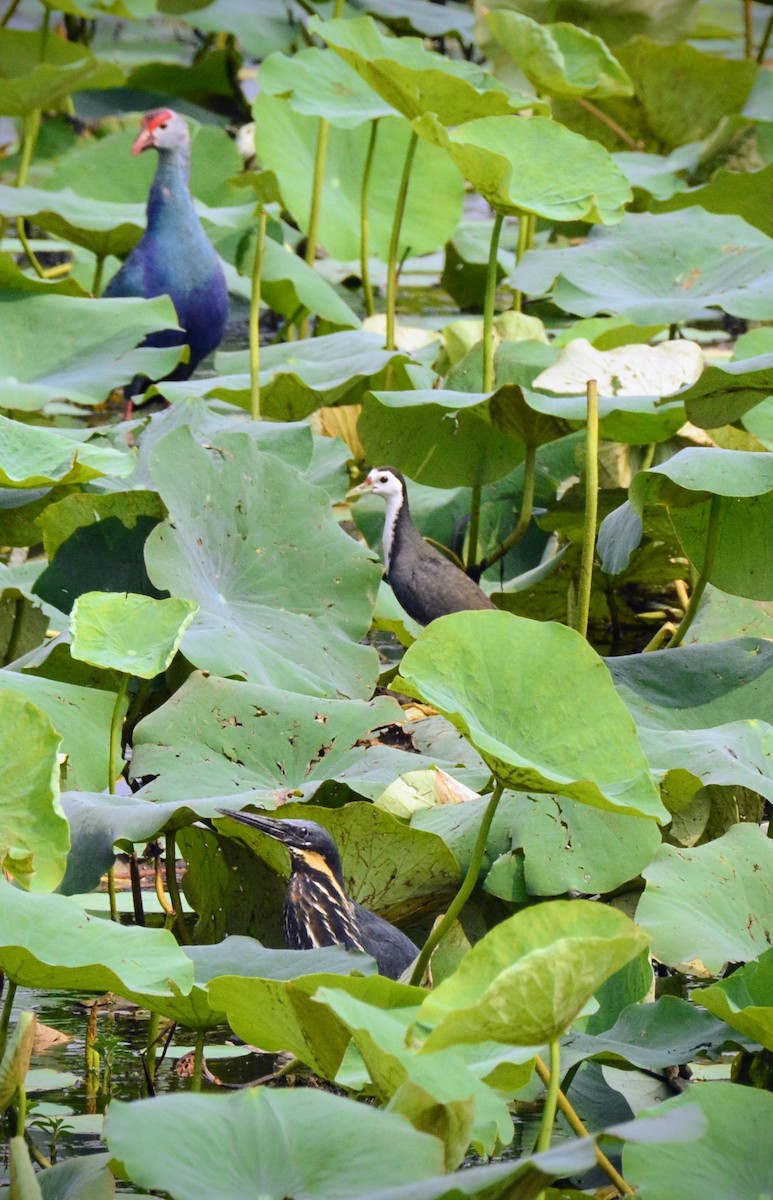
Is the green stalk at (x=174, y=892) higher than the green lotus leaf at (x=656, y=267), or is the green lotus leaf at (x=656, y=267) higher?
the green lotus leaf at (x=656, y=267)

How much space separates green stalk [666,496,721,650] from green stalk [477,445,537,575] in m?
0.56

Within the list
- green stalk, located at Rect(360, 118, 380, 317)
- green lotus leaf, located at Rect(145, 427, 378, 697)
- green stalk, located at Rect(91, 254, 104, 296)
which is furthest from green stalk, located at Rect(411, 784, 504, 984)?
green stalk, located at Rect(91, 254, 104, 296)

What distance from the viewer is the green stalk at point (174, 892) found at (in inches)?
95.0

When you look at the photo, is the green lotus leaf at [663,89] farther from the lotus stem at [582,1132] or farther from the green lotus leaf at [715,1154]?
the green lotus leaf at [715,1154]

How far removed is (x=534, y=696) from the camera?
199 centimetres

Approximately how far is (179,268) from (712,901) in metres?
3.39

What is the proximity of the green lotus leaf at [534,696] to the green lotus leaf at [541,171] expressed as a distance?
1.56 meters

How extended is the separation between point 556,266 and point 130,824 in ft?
7.70

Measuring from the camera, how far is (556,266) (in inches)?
162

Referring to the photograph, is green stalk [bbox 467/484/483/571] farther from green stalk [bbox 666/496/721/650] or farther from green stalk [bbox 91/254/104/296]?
green stalk [bbox 91/254/104/296]

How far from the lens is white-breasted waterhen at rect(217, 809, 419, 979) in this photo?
2.19 metres

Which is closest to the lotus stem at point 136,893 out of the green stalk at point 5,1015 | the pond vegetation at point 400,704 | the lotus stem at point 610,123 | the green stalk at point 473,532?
the pond vegetation at point 400,704

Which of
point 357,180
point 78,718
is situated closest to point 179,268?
point 357,180

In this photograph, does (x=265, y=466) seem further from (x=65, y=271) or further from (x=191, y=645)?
(x=65, y=271)
